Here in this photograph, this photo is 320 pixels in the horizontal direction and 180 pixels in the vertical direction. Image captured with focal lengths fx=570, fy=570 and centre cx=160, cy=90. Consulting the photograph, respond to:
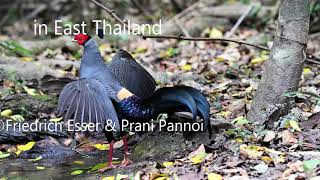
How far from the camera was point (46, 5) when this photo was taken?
12.3 m

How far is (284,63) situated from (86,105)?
1.65 meters

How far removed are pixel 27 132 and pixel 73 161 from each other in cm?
68

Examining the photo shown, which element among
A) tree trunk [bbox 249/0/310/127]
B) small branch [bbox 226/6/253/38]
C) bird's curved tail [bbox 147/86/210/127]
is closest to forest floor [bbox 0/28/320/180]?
tree trunk [bbox 249/0/310/127]

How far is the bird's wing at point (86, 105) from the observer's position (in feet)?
14.1

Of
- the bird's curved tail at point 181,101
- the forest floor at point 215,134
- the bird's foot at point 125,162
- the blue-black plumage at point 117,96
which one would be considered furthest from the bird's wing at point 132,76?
the bird's foot at point 125,162

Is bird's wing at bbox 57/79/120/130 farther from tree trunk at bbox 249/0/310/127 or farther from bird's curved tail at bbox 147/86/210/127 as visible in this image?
tree trunk at bbox 249/0/310/127

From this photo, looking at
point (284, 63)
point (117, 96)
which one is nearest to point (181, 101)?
point (117, 96)

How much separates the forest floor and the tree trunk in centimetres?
11

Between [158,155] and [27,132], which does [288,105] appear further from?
[27,132]

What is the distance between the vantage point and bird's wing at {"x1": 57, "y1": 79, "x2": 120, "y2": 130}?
431cm

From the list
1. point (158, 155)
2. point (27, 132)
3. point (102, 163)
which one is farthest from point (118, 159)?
point (27, 132)

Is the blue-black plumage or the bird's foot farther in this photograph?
the bird's foot

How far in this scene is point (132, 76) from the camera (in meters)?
5.13

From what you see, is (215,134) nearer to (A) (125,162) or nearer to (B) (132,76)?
(A) (125,162)
